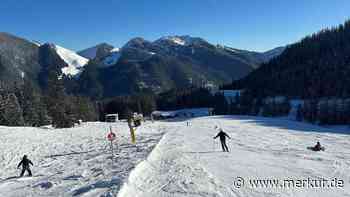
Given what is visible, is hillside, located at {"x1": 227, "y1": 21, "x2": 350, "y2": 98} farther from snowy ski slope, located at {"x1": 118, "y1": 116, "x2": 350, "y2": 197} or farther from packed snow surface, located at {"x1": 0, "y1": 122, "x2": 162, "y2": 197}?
packed snow surface, located at {"x1": 0, "y1": 122, "x2": 162, "y2": 197}

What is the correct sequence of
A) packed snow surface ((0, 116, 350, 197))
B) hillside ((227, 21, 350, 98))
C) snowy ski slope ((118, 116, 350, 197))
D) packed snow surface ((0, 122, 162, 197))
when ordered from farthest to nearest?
hillside ((227, 21, 350, 98)) < packed snow surface ((0, 122, 162, 197)) < packed snow surface ((0, 116, 350, 197)) < snowy ski slope ((118, 116, 350, 197))

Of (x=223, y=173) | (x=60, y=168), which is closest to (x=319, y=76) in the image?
(x=60, y=168)

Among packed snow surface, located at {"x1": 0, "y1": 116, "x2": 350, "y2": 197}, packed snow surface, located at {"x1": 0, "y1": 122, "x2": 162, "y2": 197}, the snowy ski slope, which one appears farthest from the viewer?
packed snow surface, located at {"x1": 0, "y1": 122, "x2": 162, "y2": 197}

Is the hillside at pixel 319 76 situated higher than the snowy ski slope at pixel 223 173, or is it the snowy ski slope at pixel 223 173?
the hillside at pixel 319 76

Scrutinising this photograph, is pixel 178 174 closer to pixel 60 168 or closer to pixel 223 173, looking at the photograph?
pixel 223 173

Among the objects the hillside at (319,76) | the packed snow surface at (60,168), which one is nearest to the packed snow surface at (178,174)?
the packed snow surface at (60,168)

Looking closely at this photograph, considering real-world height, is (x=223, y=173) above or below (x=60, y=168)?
above

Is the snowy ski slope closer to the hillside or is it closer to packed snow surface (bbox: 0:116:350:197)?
packed snow surface (bbox: 0:116:350:197)

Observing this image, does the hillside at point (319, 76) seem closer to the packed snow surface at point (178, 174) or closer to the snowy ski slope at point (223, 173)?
the snowy ski slope at point (223, 173)

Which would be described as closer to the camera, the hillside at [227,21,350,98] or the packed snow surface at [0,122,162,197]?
the packed snow surface at [0,122,162,197]

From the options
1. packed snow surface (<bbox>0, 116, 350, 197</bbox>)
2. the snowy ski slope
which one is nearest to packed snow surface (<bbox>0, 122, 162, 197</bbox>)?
packed snow surface (<bbox>0, 116, 350, 197</bbox>)

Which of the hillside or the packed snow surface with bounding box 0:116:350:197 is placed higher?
the hillside

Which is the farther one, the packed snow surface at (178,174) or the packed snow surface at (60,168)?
the packed snow surface at (60,168)

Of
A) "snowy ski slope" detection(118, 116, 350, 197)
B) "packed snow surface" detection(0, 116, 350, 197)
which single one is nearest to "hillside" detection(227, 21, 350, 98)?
"snowy ski slope" detection(118, 116, 350, 197)
